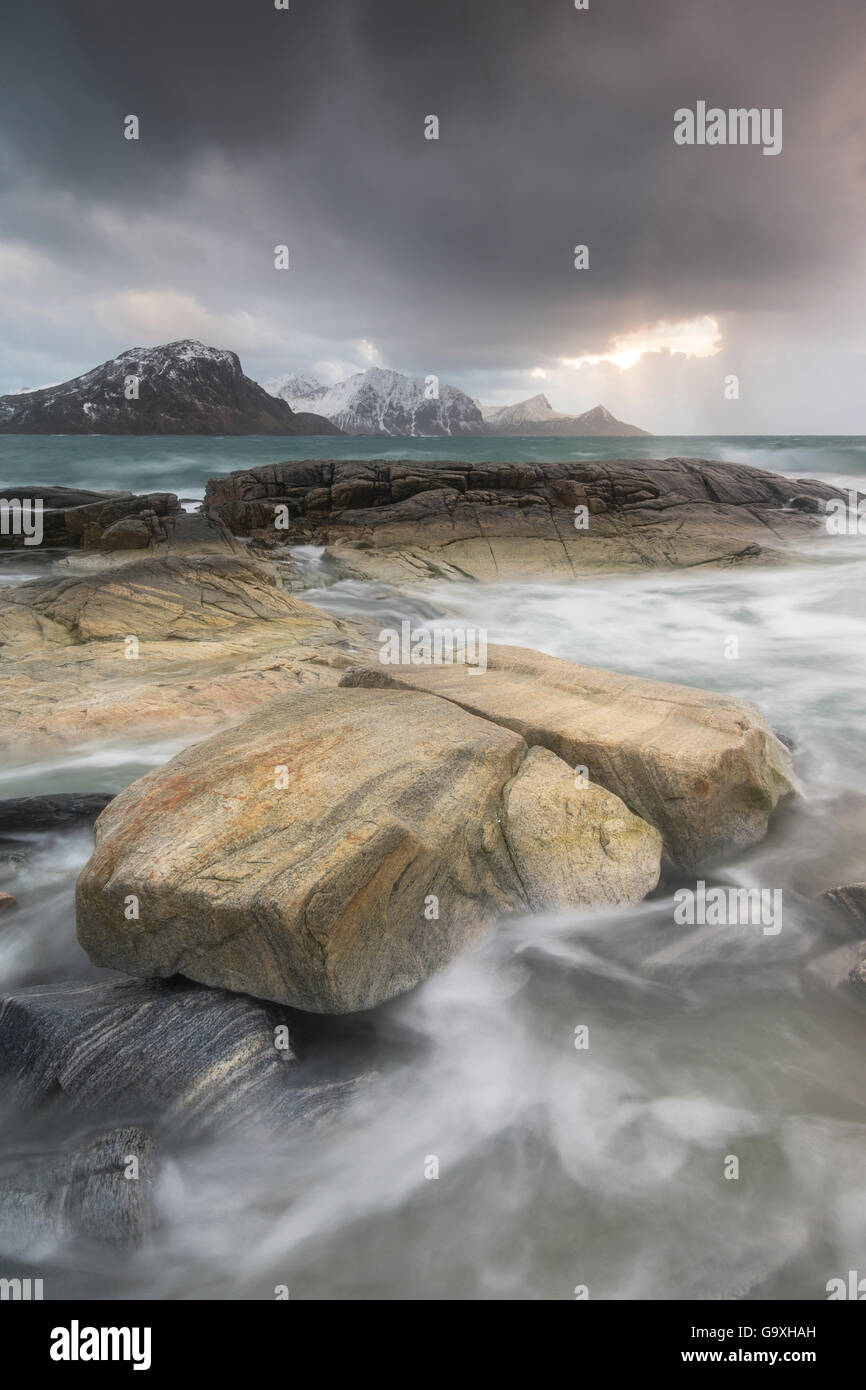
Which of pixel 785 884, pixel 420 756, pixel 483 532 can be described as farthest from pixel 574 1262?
pixel 483 532

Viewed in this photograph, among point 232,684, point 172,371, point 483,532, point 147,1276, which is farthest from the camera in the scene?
point 172,371

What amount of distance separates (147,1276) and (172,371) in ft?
468

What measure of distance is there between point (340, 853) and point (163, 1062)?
1.30 metres

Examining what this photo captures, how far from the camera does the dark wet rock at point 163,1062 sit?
3.58 m

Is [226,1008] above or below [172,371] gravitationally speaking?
below

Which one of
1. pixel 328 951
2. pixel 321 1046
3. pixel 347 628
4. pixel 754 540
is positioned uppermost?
pixel 754 540

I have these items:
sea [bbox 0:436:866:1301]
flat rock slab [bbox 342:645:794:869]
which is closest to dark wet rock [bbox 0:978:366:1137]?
sea [bbox 0:436:866:1301]

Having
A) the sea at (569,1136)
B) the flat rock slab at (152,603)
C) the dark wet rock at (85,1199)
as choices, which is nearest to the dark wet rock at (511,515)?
the flat rock slab at (152,603)

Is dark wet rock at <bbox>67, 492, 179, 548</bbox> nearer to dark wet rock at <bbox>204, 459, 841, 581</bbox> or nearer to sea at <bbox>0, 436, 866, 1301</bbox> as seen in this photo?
dark wet rock at <bbox>204, 459, 841, 581</bbox>

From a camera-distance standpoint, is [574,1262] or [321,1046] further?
[321,1046]

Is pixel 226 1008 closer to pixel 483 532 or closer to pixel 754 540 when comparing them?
pixel 483 532

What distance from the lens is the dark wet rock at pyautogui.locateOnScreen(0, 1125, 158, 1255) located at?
124 inches

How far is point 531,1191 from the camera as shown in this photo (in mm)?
3521

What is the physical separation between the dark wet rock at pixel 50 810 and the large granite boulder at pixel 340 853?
5.31 ft
